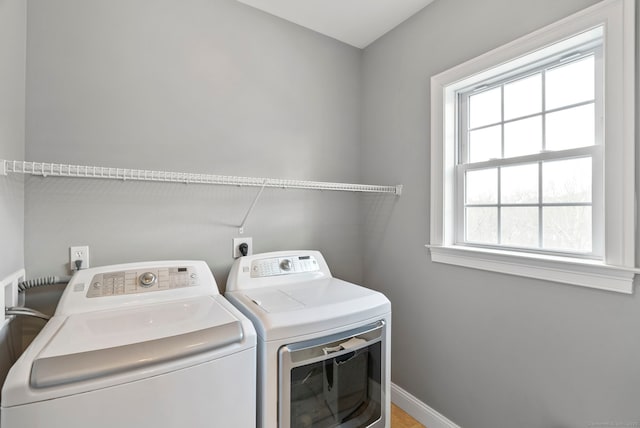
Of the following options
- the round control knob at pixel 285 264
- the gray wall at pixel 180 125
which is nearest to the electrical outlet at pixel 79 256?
the gray wall at pixel 180 125

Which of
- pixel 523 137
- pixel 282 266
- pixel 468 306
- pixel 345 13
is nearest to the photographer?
pixel 523 137

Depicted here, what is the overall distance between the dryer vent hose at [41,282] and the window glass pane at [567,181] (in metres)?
2.28

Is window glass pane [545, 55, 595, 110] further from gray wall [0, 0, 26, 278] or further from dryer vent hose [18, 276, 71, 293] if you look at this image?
dryer vent hose [18, 276, 71, 293]

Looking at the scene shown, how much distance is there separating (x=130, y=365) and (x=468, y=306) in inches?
61.7

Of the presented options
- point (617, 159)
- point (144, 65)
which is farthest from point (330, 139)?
point (617, 159)

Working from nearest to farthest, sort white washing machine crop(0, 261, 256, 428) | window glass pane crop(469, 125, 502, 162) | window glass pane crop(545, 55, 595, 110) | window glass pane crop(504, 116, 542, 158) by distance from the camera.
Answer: white washing machine crop(0, 261, 256, 428)
window glass pane crop(545, 55, 595, 110)
window glass pane crop(504, 116, 542, 158)
window glass pane crop(469, 125, 502, 162)

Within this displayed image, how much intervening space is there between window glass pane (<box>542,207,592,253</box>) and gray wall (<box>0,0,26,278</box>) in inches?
88.3

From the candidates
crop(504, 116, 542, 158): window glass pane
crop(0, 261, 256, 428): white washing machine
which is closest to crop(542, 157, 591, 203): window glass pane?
crop(504, 116, 542, 158): window glass pane

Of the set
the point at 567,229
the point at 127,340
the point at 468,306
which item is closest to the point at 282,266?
the point at 127,340

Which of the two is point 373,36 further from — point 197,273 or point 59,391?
point 59,391

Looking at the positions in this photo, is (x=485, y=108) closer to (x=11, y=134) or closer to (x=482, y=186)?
(x=482, y=186)

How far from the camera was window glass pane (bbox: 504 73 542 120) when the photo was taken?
144cm

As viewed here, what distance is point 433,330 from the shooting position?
1.78 m

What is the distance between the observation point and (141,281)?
4.29ft
